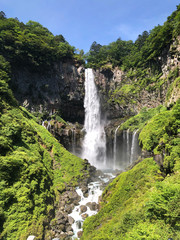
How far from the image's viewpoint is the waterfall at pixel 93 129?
103 feet

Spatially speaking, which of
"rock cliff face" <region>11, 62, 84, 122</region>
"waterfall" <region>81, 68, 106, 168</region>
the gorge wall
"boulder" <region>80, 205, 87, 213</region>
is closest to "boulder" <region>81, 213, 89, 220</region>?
"boulder" <region>80, 205, 87, 213</region>

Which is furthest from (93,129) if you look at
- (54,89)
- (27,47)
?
(27,47)

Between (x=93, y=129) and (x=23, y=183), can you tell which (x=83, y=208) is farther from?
(x=93, y=129)

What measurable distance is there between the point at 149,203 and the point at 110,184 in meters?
7.66

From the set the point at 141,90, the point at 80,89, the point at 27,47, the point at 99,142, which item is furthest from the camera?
the point at 80,89

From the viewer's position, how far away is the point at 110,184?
12.7 m

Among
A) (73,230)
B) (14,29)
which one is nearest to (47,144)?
(73,230)

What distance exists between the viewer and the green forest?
5630 millimetres

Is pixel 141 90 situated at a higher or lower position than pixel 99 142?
higher

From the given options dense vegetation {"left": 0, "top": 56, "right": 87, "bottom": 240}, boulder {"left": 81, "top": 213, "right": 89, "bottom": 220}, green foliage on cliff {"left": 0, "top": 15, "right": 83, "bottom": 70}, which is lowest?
boulder {"left": 81, "top": 213, "right": 89, "bottom": 220}

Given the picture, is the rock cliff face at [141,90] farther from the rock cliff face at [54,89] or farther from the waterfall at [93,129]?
the rock cliff face at [54,89]

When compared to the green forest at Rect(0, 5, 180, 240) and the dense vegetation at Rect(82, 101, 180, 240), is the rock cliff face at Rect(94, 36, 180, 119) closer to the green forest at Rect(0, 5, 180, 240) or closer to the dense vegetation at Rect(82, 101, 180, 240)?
the green forest at Rect(0, 5, 180, 240)

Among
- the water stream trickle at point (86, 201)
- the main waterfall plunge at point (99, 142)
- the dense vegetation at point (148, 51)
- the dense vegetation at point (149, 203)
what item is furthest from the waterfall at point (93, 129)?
the dense vegetation at point (149, 203)

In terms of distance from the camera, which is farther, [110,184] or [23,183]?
[110,184]
